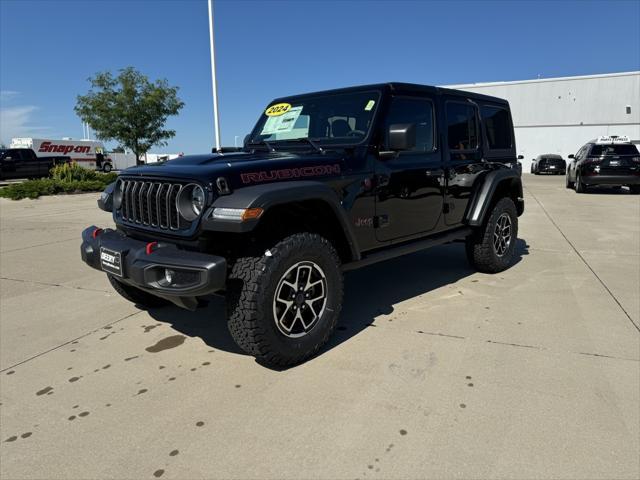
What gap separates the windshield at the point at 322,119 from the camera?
3646 mm

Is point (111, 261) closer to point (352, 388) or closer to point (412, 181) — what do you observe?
point (352, 388)

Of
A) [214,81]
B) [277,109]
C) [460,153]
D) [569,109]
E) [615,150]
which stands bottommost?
[460,153]

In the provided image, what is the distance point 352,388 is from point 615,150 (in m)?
14.9

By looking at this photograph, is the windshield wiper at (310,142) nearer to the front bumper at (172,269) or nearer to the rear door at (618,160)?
the front bumper at (172,269)

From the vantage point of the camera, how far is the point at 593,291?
4477 millimetres

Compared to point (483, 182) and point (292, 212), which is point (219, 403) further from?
point (483, 182)

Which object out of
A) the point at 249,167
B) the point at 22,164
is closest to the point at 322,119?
the point at 249,167

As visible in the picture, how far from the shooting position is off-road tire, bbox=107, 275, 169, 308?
3.83 m

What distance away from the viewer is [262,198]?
8.49 ft

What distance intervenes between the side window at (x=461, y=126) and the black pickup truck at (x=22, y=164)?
82.0 ft

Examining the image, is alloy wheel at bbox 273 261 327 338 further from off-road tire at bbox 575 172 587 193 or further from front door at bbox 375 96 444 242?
off-road tire at bbox 575 172 587 193

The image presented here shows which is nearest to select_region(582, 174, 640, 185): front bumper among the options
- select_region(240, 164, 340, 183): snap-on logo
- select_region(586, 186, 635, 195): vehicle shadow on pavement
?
select_region(586, 186, 635, 195): vehicle shadow on pavement

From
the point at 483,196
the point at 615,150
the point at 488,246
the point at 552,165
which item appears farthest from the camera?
the point at 552,165

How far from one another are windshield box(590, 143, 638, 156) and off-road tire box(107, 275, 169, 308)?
1465 cm
